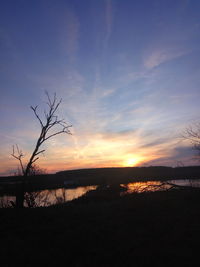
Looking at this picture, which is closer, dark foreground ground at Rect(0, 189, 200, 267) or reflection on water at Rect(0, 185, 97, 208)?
dark foreground ground at Rect(0, 189, 200, 267)

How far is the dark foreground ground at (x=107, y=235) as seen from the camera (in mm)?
5770

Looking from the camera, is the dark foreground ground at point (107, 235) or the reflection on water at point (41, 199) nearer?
the dark foreground ground at point (107, 235)

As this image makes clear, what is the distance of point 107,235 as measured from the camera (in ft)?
24.8

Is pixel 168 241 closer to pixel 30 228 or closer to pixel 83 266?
pixel 83 266

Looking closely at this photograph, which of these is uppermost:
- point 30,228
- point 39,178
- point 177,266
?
point 39,178

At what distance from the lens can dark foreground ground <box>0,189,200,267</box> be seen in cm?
577

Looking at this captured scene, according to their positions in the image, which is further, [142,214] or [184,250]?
[142,214]

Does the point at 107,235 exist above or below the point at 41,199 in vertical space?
above

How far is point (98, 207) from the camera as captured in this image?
11.9 meters

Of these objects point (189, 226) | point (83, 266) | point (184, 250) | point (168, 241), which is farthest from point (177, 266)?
point (189, 226)

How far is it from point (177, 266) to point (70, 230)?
4057 millimetres

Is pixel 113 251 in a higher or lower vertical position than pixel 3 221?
lower

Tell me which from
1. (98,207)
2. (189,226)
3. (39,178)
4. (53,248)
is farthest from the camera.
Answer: (39,178)

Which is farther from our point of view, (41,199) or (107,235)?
(41,199)
